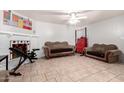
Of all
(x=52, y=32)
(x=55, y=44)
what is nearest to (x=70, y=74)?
(x=55, y=44)

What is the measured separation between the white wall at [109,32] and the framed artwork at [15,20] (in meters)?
3.57

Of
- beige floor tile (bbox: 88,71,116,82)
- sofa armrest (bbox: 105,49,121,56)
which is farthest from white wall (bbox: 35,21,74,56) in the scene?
beige floor tile (bbox: 88,71,116,82)

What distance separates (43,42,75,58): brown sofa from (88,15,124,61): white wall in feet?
5.20

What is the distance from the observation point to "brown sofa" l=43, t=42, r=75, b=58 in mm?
4371

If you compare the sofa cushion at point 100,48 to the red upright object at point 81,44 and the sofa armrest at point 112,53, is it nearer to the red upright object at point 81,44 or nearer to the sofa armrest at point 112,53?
the sofa armrest at point 112,53

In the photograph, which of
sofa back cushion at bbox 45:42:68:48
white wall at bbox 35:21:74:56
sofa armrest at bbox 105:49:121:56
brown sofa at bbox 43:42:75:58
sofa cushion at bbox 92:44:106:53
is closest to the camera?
sofa armrest at bbox 105:49:121:56

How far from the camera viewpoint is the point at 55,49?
15.4 feet

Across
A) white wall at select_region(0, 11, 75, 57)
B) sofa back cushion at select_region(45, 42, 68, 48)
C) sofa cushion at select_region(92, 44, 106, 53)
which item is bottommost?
sofa cushion at select_region(92, 44, 106, 53)

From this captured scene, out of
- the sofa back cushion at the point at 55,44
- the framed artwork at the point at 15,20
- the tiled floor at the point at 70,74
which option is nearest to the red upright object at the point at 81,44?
the sofa back cushion at the point at 55,44

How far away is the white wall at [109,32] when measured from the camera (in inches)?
152

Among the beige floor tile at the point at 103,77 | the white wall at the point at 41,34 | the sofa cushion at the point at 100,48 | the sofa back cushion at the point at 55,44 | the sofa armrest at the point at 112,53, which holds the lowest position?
the beige floor tile at the point at 103,77

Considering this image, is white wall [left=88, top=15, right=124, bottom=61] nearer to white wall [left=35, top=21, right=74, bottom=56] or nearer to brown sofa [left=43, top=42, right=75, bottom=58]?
white wall [left=35, top=21, right=74, bottom=56]
